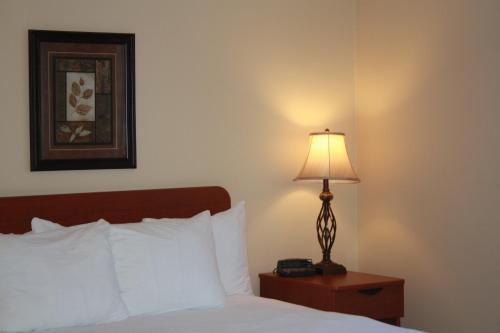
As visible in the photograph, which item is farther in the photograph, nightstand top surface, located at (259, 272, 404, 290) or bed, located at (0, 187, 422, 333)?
nightstand top surface, located at (259, 272, 404, 290)

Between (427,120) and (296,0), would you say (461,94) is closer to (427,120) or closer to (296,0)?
(427,120)

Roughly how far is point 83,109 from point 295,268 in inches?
53.3

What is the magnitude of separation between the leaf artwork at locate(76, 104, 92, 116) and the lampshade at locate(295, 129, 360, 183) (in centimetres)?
115

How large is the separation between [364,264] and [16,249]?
2167mm

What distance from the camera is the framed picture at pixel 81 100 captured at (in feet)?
11.8

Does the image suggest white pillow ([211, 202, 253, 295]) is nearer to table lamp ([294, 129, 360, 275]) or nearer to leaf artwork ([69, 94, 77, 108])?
table lamp ([294, 129, 360, 275])

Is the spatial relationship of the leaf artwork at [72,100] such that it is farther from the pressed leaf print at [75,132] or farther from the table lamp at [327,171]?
the table lamp at [327,171]

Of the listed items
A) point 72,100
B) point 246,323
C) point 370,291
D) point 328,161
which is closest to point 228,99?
point 328,161

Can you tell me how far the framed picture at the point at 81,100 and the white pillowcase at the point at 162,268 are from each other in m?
0.48

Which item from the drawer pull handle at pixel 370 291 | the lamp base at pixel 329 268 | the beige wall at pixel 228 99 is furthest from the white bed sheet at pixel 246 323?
the beige wall at pixel 228 99

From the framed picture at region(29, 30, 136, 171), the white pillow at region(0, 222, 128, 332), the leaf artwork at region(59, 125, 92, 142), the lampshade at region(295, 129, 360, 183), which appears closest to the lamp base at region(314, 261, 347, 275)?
the lampshade at region(295, 129, 360, 183)

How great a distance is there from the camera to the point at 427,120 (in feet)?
12.9

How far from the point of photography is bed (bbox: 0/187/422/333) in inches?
114

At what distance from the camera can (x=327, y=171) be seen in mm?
3980
